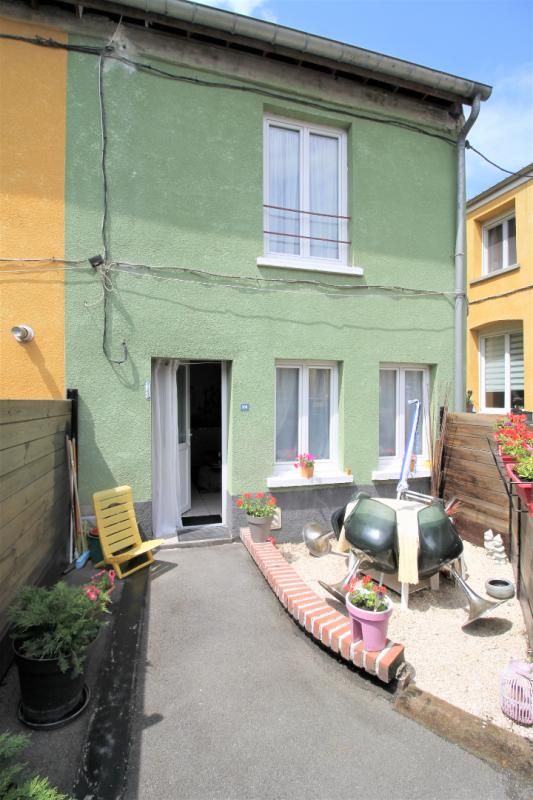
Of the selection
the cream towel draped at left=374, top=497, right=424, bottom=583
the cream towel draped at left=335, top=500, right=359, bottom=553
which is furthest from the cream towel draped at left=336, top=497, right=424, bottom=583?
the cream towel draped at left=335, top=500, right=359, bottom=553

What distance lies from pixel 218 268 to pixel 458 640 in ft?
17.2

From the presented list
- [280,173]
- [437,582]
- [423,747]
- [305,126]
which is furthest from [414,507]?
[305,126]

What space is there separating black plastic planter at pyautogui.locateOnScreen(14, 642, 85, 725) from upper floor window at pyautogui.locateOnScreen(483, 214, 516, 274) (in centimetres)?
1362

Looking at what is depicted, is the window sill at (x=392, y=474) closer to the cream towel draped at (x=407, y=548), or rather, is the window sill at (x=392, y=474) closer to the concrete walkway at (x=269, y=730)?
the cream towel draped at (x=407, y=548)

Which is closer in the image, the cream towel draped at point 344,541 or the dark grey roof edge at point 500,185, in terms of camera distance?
the cream towel draped at point 344,541

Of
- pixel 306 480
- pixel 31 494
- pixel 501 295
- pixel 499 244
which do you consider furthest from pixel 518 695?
pixel 499 244

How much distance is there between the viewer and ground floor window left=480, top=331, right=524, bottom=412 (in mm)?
12156

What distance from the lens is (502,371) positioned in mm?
12711

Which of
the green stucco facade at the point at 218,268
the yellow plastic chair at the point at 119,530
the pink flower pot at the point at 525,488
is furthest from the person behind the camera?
the green stucco facade at the point at 218,268

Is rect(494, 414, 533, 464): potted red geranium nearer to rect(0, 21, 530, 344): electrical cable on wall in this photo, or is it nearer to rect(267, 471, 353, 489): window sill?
rect(267, 471, 353, 489): window sill

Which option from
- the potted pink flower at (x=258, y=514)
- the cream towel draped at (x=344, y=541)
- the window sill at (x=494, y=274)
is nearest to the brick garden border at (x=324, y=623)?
the potted pink flower at (x=258, y=514)

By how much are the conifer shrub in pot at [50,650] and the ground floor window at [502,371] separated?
40.7 ft

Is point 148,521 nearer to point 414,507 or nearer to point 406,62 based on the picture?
point 414,507

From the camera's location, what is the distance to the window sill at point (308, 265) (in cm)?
626
